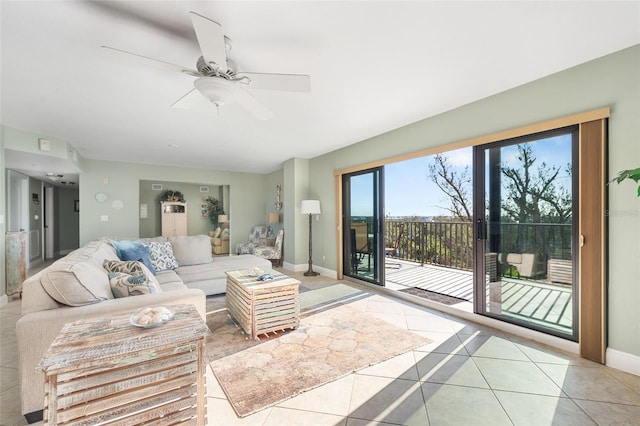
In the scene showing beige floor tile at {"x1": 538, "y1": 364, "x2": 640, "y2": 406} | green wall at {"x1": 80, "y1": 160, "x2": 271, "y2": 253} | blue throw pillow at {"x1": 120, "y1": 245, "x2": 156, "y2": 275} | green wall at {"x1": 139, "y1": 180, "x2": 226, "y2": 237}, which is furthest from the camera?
green wall at {"x1": 139, "y1": 180, "x2": 226, "y2": 237}

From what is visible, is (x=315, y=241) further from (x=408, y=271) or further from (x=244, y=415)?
(x=244, y=415)

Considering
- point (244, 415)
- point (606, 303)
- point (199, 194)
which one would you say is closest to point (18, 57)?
point (244, 415)

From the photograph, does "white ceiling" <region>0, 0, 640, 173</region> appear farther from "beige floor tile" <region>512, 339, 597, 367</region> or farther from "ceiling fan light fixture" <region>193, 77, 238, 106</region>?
"beige floor tile" <region>512, 339, 597, 367</region>

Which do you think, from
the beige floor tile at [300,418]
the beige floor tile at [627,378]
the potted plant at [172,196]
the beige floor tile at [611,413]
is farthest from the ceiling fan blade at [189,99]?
the potted plant at [172,196]

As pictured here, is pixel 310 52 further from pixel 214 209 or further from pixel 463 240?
pixel 214 209

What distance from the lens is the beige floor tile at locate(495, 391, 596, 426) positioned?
1.58 metres

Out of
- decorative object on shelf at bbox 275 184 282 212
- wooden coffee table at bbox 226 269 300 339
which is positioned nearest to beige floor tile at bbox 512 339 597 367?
wooden coffee table at bbox 226 269 300 339

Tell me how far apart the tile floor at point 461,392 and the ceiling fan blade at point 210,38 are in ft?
7.16

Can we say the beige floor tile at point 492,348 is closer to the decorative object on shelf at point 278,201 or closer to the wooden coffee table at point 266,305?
the wooden coffee table at point 266,305

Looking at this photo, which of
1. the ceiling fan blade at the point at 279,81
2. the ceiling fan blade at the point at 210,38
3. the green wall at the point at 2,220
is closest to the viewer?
the ceiling fan blade at the point at 210,38

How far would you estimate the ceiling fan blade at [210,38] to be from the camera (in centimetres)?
134

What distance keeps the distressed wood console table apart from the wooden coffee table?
1275 mm

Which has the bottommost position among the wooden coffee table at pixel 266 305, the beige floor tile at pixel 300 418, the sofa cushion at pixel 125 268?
the beige floor tile at pixel 300 418

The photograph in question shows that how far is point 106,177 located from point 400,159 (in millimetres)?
6094
